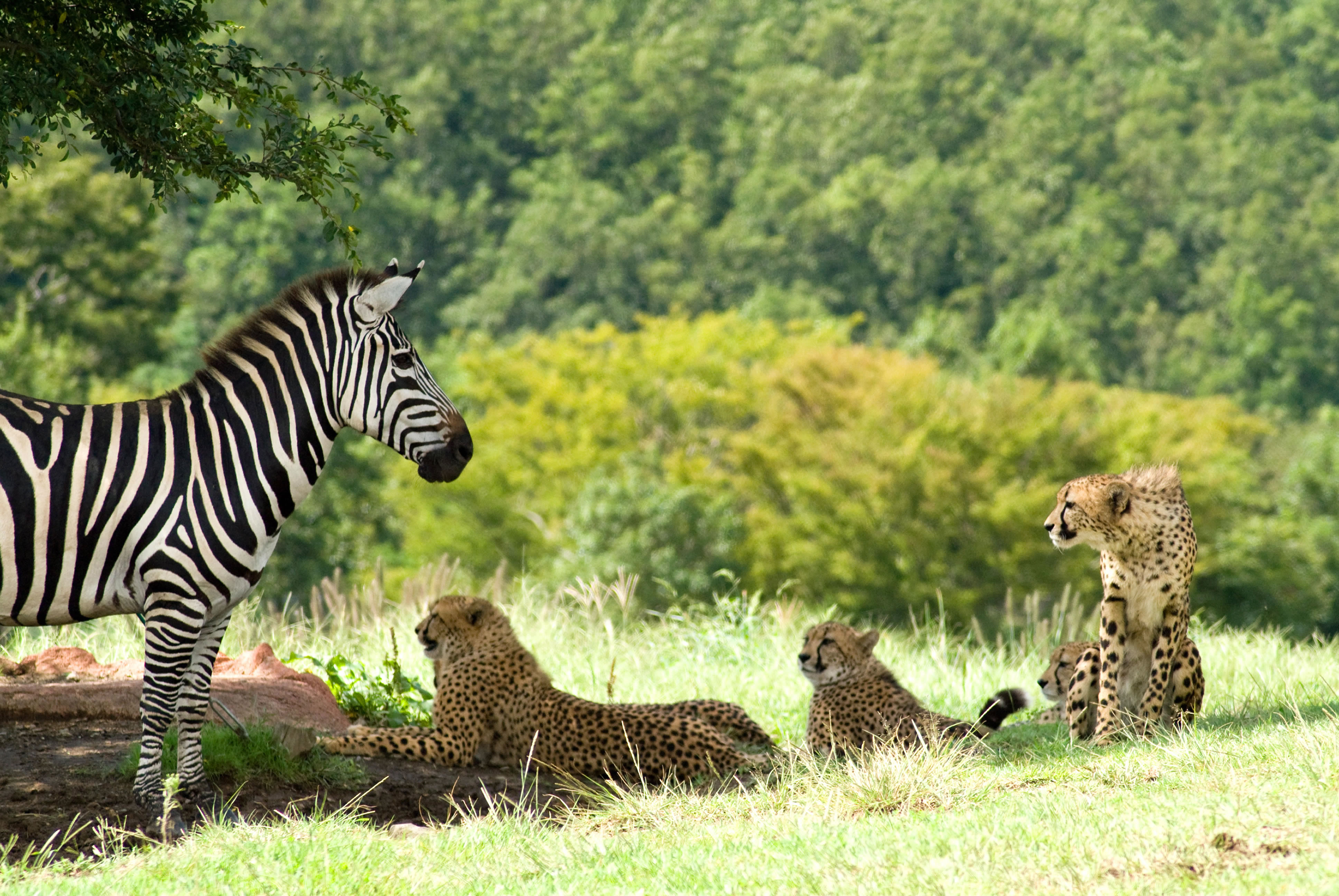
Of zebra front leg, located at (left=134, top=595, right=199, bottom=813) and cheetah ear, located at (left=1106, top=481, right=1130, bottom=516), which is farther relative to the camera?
cheetah ear, located at (left=1106, top=481, right=1130, bottom=516)

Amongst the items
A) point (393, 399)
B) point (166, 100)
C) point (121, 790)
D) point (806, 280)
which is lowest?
point (121, 790)

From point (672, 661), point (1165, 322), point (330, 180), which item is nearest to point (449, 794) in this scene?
point (330, 180)

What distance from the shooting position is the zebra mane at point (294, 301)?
6.71m

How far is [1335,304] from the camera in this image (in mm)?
58719

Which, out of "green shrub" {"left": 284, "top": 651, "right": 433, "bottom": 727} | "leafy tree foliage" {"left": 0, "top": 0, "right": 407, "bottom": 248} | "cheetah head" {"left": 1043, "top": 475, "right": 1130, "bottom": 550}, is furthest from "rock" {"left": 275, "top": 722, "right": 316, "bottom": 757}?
"cheetah head" {"left": 1043, "top": 475, "right": 1130, "bottom": 550}

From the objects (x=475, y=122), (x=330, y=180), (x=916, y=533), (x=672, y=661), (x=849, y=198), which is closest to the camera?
(x=330, y=180)

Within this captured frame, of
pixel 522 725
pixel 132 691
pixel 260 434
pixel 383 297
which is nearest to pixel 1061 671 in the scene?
pixel 522 725

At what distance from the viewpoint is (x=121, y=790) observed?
6676 mm

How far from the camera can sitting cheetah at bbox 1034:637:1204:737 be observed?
707 cm

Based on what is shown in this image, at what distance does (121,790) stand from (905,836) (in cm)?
357

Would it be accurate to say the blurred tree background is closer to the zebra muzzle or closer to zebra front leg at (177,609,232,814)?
the zebra muzzle

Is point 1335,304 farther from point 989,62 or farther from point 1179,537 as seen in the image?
point 1179,537

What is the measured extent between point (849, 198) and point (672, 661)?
56719 millimetres

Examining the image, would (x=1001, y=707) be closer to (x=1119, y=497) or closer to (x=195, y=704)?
(x=1119, y=497)
